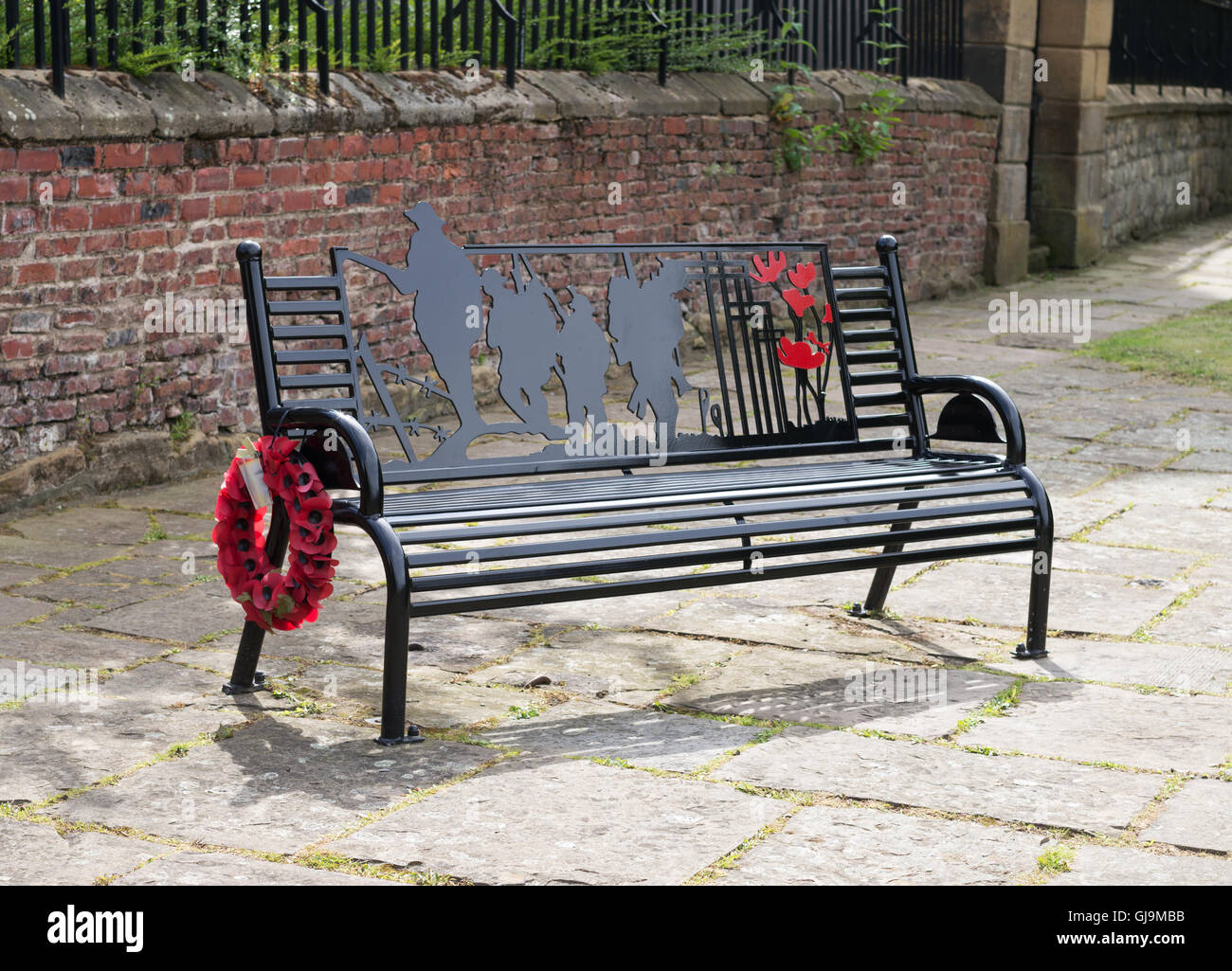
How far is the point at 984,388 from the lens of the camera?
4535mm

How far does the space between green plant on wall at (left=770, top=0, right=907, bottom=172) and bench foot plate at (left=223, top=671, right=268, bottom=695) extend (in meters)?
7.57

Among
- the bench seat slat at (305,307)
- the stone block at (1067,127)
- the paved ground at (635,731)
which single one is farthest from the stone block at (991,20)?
the bench seat slat at (305,307)

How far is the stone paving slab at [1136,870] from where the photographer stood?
2852 millimetres

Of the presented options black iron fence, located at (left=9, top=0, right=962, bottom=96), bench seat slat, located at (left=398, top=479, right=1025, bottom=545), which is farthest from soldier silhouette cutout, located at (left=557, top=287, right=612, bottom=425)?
black iron fence, located at (left=9, top=0, right=962, bottom=96)

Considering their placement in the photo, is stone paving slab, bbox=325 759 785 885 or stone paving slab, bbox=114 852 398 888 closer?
stone paving slab, bbox=114 852 398 888

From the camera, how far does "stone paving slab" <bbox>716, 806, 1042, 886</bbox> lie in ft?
9.40

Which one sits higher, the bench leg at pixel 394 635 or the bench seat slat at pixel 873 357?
the bench seat slat at pixel 873 357

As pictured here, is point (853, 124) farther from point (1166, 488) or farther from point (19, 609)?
point (19, 609)

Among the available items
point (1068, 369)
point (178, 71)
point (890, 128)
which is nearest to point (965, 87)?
point (890, 128)

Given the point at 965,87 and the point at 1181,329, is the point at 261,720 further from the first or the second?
the point at 965,87

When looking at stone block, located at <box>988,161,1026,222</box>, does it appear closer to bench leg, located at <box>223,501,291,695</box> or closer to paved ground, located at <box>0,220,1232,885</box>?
paved ground, located at <box>0,220,1232,885</box>

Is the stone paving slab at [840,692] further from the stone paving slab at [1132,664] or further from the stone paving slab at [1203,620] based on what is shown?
the stone paving slab at [1203,620]

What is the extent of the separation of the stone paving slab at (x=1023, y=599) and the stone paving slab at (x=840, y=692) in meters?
0.62

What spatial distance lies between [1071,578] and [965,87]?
920 cm
